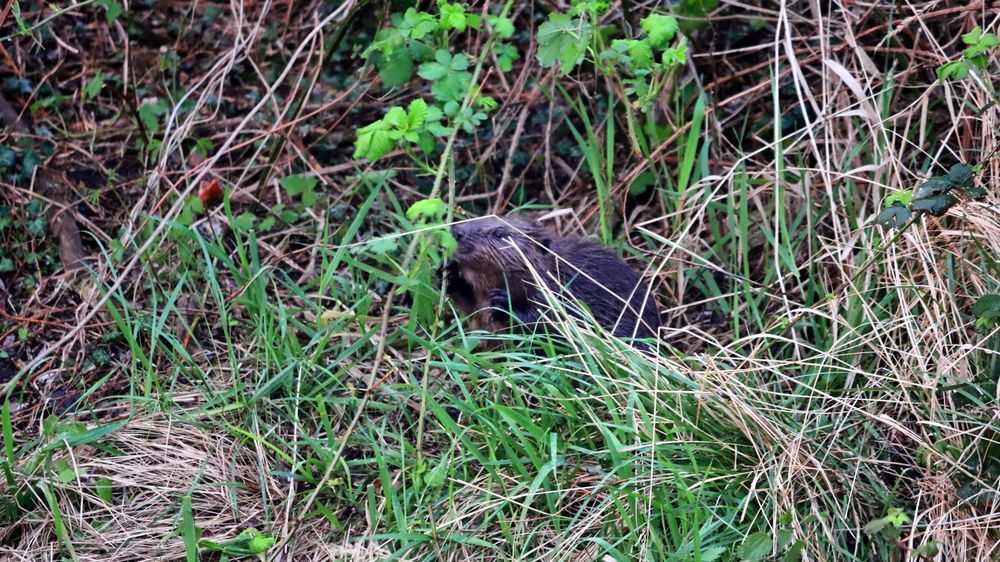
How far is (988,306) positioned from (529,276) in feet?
5.53

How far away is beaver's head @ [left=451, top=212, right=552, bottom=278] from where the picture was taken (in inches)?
157

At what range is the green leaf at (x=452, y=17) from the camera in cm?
353

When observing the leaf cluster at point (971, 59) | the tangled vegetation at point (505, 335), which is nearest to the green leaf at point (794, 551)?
the tangled vegetation at point (505, 335)

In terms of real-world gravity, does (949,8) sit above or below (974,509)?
above

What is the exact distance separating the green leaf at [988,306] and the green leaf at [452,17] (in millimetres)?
1886

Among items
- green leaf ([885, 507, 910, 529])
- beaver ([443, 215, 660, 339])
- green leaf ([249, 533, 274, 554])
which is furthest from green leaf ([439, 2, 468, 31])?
green leaf ([885, 507, 910, 529])

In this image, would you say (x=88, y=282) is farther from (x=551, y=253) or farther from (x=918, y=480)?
(x=918, y=480)

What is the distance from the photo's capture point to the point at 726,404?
3080mm

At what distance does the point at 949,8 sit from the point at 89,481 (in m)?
3.77

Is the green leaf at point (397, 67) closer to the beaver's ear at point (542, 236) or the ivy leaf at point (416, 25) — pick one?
the ivy leaf at point (416, 25)

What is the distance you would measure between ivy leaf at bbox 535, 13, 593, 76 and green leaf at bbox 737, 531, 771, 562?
1808 mm

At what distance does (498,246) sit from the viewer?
402 cm

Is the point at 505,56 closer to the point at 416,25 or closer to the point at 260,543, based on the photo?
the point at 416,25

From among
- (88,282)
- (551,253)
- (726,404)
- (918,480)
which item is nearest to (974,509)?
(918,480)
